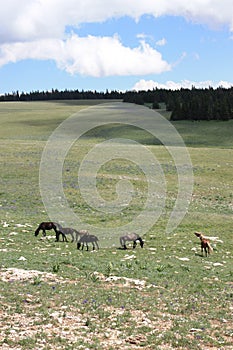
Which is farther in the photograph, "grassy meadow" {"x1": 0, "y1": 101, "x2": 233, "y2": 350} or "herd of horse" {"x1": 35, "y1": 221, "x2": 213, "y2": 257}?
"herd of horse" {"x1": 35, "y1": 221, "x2": 213, "y2": 257}

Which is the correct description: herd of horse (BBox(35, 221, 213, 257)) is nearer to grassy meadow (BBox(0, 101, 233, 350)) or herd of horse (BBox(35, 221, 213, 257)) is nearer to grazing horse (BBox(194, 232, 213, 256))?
grazing horse (BBox(194, 232, 213, 256))

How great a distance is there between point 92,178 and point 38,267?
25.2 meters

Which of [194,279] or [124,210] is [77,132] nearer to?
[124,210]

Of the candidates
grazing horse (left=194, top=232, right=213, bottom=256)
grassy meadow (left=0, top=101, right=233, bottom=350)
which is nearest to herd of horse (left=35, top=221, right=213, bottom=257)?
grazing horse (left=194, top=232, right=213, bottom=256)

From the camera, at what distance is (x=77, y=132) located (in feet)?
322

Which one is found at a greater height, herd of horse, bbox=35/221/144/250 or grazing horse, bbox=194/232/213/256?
herd of horse, bbox=35/221/144/250

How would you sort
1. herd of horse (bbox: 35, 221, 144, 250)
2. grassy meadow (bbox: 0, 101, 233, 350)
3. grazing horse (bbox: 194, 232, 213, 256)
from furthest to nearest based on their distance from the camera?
grazing horse (bbox: 194, 232, 213, 256), herd of horse (bbox: 35, 221, 144, 250), grassy meadow (bbox: 0, 101, 233, 350)

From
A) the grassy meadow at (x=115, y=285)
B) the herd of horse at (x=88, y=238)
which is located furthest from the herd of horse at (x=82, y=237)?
the grassy meadow at (x=115, y=285)

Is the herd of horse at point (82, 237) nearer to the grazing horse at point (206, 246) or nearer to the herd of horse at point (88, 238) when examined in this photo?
the herd of horse at point (88, 238)

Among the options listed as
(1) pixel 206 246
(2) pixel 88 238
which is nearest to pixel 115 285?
(2) pixel 88 238

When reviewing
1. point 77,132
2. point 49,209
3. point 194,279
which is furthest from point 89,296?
point 77,132

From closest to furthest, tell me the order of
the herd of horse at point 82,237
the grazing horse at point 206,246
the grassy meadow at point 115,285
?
the grassy meadow at point 115,285, the herd of horse at point 82,237, the grazing horse at point 206,246

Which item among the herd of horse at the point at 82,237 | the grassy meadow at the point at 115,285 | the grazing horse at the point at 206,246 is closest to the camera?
the grassy meadow at the point at 115,285

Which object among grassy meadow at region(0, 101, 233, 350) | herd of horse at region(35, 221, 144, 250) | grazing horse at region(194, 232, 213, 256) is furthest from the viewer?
grazing horse at region(194, 232, 213, 256)
